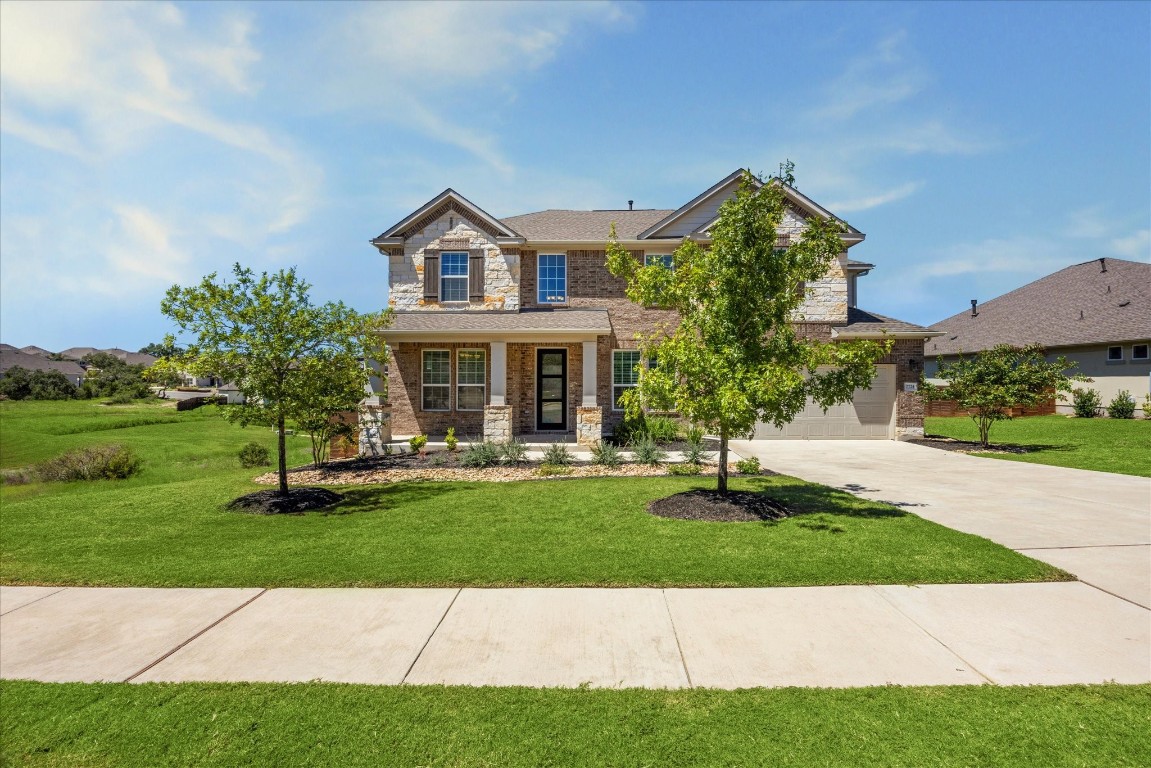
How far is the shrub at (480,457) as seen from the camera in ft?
43.8

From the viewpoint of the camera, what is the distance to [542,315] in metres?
17.9

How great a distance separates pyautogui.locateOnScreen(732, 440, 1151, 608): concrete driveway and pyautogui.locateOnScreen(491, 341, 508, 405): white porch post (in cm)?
710

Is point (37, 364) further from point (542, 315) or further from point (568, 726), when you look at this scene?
point (568, 726)

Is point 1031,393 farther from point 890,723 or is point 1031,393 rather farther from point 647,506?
point 890,723

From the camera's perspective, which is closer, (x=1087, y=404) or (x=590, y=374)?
(x=590, y=374)

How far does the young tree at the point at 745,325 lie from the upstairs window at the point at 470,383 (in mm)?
10382

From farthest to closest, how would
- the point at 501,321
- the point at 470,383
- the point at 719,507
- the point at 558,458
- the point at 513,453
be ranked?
the point at 470,383, the point at 501,321, the point at 513,453, the point at 558,458, the point at 719,507

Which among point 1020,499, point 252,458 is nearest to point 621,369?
point 252,458

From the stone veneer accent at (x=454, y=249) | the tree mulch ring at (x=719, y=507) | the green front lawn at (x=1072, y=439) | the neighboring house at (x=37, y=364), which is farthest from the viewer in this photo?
the neighboring house at (x=37, y=364)

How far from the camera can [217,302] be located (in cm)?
940

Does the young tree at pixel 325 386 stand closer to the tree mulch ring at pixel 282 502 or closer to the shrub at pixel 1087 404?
the tree mulch ring at pixel 282 502

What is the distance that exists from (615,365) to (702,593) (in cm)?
1390

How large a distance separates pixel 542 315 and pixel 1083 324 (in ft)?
92.1

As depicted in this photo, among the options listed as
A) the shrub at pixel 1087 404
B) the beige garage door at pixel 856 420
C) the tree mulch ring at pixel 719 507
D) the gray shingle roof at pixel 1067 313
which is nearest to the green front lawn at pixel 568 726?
the tree mulch ring at pixel 719 507
